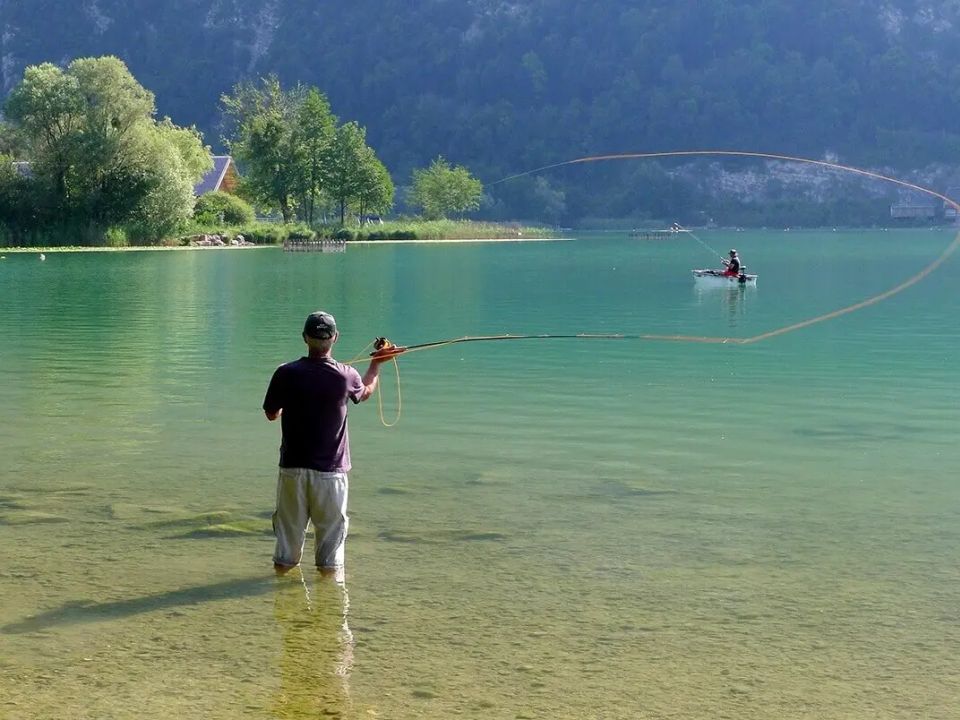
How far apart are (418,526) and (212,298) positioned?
31.8 m

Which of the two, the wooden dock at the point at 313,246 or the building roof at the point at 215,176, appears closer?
the wooden dock at the point at 313,246

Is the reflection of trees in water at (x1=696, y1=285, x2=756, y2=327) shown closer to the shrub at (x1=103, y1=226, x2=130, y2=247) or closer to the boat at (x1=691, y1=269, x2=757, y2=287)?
the boat at (x1=691, y1=269, x2=757, y2=287)

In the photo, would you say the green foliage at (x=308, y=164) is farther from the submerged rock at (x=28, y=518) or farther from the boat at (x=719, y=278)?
the submerged rock at (x=28, y=518)

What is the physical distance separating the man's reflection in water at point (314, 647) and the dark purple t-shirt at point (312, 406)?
883 mm

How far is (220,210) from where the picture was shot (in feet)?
343

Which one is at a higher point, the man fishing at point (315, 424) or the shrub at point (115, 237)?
the shrub at point (115, 237)

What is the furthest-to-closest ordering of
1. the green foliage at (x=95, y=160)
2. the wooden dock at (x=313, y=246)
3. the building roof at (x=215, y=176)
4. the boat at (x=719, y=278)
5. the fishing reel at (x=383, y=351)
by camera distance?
the building roof at (x=215, y=176) < the wooden dock at (x=313, y=246) < the green foliage at (x=95, y=160) < the boat at (x=719, y=278) < the fishing reel at (x=383, y=351)

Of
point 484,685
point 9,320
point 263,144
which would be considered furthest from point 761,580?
point 263,144

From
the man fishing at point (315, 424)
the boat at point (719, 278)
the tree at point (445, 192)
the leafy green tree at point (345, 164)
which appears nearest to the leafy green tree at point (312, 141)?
the leafy green tree at point (345, 164)

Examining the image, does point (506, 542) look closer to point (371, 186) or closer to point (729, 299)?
point (729, 299)

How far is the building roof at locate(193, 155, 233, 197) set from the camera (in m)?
115

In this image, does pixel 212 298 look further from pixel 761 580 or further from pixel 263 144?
pixel 263 144

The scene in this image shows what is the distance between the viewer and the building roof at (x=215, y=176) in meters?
115

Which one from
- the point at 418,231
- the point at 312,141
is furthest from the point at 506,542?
the point at 312,141
